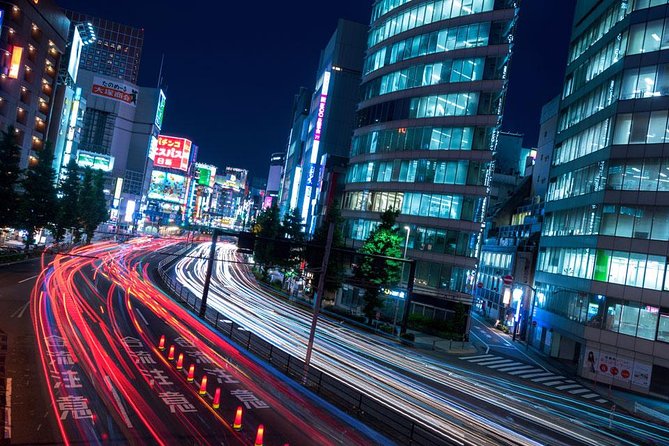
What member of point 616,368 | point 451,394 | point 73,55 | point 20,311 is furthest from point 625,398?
point 73,55

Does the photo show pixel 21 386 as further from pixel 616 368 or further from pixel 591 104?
pixel 591 104

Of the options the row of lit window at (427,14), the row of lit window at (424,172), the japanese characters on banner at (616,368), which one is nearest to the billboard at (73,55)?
the row of lit window at (427,14)

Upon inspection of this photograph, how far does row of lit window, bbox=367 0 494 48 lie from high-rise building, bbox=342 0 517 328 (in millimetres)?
109

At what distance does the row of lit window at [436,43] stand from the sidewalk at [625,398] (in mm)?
30290

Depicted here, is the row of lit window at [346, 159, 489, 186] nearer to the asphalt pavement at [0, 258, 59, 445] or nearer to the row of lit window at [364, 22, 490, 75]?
the row of lit window at [364, 22, 490, 75]

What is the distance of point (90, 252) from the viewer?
68250mm

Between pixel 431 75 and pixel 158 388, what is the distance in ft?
143

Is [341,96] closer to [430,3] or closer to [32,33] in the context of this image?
[430,3]

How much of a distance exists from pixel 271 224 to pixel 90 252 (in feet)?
81.1

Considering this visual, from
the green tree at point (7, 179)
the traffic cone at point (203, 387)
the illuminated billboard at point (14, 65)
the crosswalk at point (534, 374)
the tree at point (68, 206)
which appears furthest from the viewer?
the tree at point (68, 206)

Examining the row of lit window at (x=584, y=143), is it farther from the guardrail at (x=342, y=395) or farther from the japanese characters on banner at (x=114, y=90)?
the japanese characters on banner at (x=114, y=90)

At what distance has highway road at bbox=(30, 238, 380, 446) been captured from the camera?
15395 millimetres

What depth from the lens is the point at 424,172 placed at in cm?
5222

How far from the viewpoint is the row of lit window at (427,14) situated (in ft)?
166
